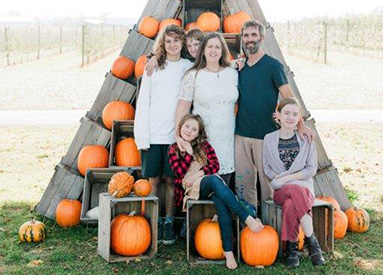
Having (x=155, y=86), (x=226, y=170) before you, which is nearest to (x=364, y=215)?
(x=226, y=170)

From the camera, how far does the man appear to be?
5109 mm

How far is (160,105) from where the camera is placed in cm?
528

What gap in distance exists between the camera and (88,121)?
21.0 ft

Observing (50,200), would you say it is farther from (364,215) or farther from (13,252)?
(364,215)

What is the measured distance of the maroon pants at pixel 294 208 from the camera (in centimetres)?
479

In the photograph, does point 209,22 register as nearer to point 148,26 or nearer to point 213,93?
point 148,26

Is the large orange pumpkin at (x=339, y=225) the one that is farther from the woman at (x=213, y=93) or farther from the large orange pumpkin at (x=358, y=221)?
the woman at (x=213, y=93)

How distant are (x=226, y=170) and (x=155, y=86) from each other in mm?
987

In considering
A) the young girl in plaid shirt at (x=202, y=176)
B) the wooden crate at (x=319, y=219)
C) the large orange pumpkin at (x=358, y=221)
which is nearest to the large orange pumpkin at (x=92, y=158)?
the young girl in plaid shirt at (x=202, y=176)

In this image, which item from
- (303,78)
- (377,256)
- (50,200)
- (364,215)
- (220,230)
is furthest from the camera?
(303,78)

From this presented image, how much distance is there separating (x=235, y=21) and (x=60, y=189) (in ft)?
8.46

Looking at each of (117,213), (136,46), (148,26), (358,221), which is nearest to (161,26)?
(148,26)

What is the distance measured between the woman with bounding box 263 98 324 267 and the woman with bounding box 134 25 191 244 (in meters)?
0.90

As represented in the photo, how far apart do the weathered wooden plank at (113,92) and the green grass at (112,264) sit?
136 cm
